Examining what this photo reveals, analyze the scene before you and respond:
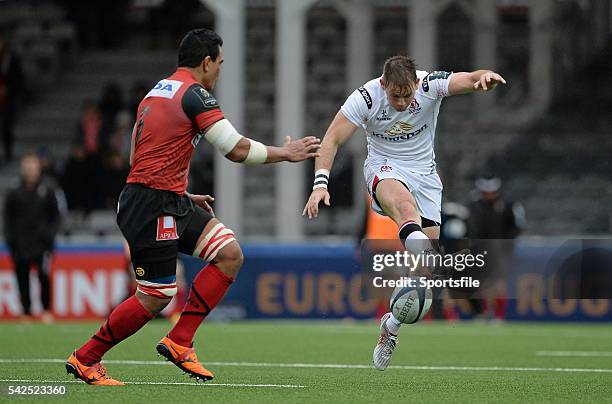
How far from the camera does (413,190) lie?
9.63 meters

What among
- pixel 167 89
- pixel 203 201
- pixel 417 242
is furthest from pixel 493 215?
pixel 167 89

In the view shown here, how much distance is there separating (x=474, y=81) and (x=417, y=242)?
1209 mm

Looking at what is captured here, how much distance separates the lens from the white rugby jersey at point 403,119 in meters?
9.39

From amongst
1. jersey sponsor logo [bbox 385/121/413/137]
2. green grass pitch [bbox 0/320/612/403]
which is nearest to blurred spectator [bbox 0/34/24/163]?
green grass pitch [bbox 0/320/612/403]

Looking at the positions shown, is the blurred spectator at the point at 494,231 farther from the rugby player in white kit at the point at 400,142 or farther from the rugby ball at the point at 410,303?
the rugby ball at the point at 410,303

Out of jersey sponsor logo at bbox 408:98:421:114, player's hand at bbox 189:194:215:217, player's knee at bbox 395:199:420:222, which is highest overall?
jersey sponsor logo at bbox 408:98:421:114

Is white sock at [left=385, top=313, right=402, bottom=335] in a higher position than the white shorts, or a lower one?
lower

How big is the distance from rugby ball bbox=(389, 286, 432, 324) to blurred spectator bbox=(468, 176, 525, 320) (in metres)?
8.79

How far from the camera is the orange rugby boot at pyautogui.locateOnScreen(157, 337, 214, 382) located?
27.0 feet

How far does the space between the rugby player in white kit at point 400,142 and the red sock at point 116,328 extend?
1472 mm

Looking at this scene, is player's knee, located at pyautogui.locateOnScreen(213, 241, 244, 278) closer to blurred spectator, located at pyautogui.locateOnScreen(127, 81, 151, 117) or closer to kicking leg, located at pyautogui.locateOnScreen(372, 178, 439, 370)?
kicking leg, located at pyautogui.locateOnScreen(372, 178, 439, 370)

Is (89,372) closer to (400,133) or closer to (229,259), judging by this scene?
(229,259)
